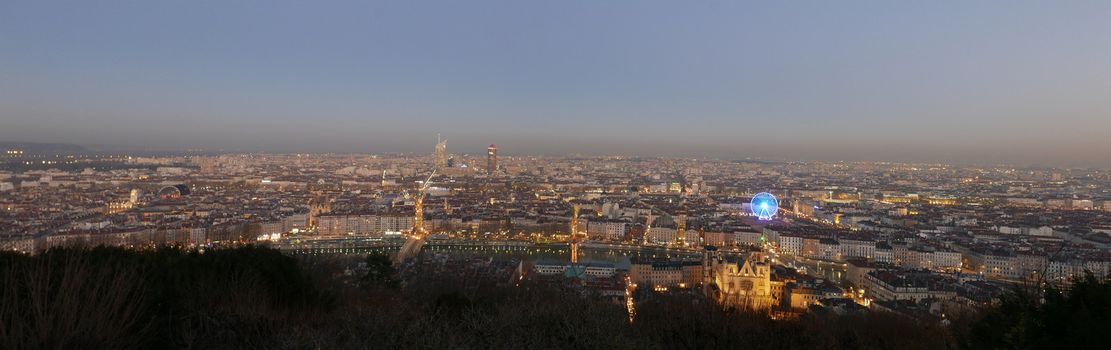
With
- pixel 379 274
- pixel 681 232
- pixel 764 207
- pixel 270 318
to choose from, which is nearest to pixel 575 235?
pixel 681 232

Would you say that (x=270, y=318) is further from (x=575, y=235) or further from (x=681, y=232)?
(x=681, y=232)

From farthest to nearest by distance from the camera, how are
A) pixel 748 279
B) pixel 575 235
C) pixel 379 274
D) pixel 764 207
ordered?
pixel 764 207
pixel 575 235
pixel 748 279
pixel 379 274

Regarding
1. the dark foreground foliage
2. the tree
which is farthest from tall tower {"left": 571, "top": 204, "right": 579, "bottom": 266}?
the dark foreground foliage

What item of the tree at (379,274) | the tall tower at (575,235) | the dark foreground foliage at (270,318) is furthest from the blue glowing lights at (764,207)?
the dark foreground foliage at (270,318)

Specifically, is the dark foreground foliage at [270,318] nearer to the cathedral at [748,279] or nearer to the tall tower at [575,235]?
the cathedral at [748,279]

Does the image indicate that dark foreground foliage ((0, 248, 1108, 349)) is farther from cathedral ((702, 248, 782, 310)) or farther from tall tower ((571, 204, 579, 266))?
tall tower ((571, 204, 579, 266))

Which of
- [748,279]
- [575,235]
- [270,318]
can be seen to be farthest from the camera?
[575,235]

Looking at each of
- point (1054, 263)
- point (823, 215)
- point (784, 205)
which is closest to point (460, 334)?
point (1054, 263)

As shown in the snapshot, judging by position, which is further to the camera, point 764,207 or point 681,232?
point 764,207

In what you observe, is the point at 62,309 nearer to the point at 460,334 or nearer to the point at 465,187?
the point at 460,334
